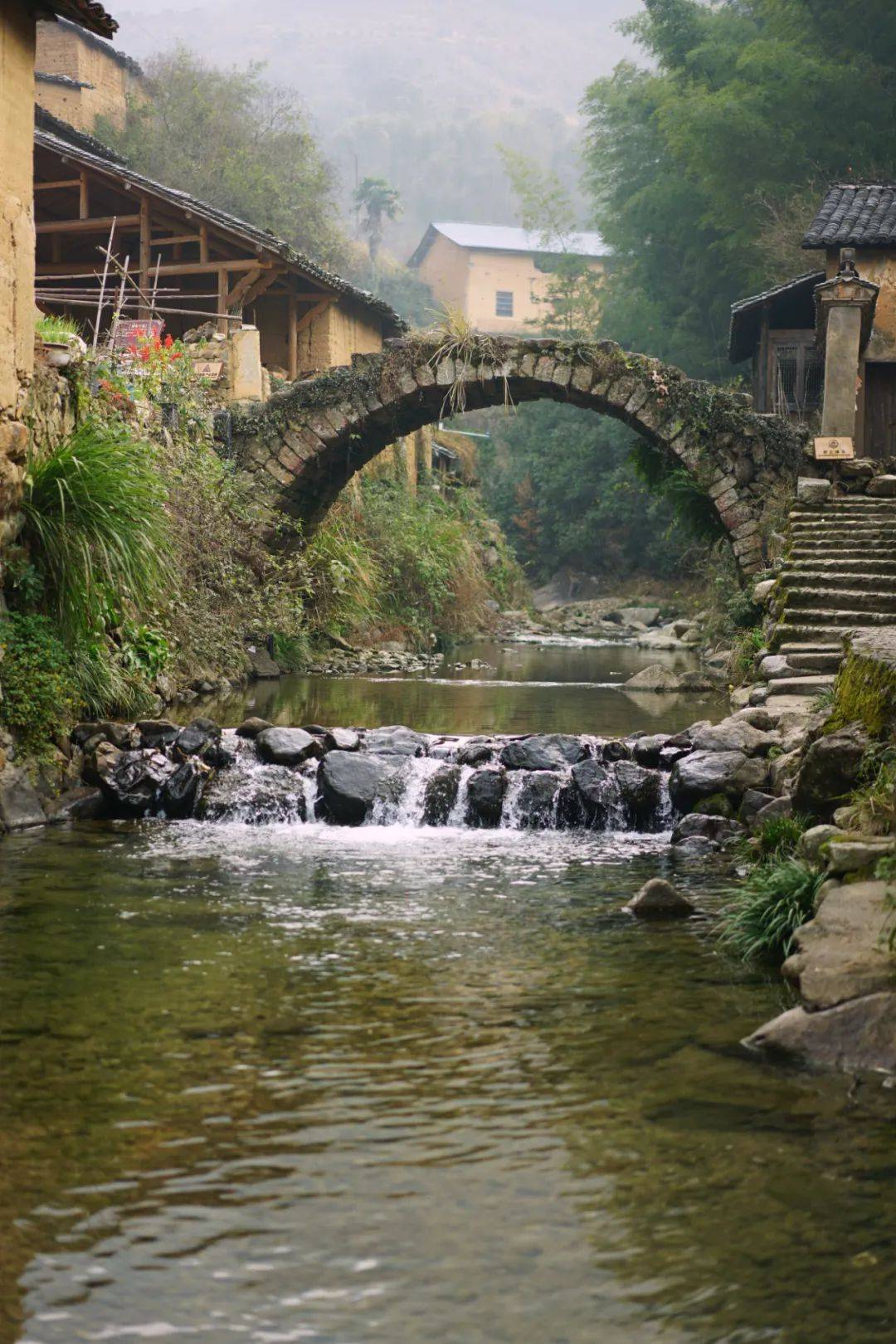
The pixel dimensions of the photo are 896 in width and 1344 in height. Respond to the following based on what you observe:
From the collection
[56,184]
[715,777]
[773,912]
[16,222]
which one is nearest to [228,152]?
[56,184]

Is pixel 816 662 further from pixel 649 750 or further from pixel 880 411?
pixel 880 411

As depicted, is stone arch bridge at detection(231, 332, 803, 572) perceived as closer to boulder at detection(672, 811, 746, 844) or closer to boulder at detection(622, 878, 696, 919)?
boulder at detection(672, 811, 746, 844)

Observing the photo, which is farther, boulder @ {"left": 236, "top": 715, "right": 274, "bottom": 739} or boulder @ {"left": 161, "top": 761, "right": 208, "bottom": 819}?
boulder @ {"left": 236, "top": 715, "right": 274, "bottom": 739}

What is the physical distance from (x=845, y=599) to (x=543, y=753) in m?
3.14

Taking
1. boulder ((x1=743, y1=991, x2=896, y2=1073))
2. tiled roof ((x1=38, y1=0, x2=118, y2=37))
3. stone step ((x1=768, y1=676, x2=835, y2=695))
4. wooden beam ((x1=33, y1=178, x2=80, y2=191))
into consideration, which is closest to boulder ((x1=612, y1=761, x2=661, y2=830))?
stone step ((x1=768, y1=676, x2=835, y2=695))

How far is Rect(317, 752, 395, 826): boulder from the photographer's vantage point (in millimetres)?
9523

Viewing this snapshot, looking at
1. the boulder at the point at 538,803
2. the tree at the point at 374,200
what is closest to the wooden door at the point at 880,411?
the boulder at the point at 538,803

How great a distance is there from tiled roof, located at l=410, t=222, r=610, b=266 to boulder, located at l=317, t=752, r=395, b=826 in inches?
1826

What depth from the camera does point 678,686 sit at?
16.4 meters

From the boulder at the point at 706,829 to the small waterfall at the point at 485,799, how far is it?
18.5 inches

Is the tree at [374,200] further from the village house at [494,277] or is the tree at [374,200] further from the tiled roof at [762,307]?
the tiled roof at [762,307]

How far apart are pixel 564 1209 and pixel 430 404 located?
1659cm

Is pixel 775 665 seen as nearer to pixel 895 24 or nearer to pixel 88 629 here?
pixel 88 629

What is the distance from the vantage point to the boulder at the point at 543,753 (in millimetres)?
9922
